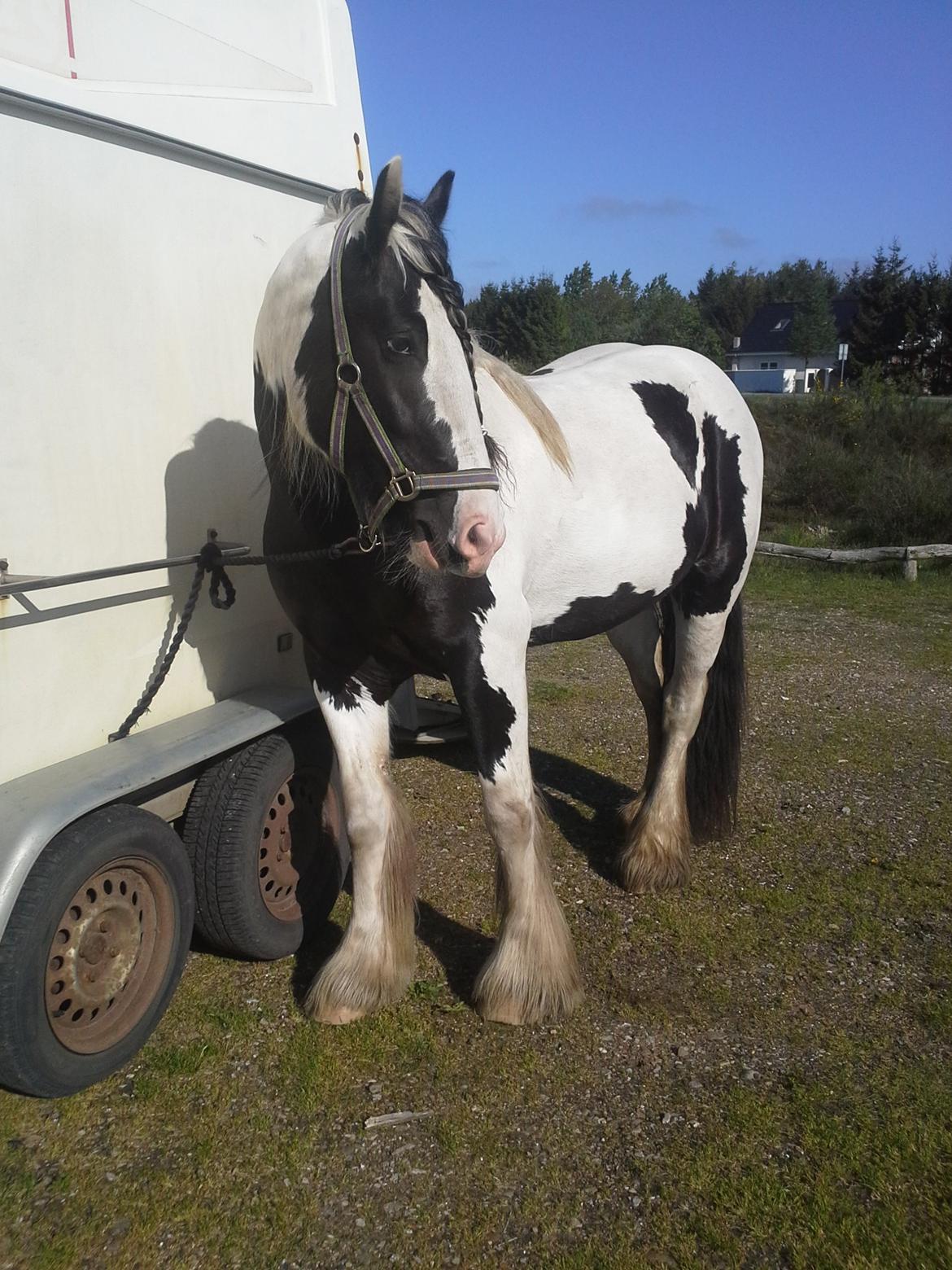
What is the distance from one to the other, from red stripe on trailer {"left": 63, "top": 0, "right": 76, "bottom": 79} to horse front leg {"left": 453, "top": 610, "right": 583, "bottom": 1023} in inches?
67.3

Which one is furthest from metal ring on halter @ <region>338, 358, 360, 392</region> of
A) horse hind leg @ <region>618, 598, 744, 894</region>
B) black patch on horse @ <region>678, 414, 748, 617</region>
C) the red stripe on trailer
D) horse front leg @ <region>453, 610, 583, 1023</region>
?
horse hind leg @ <region>618, 598, 744, 894</region>

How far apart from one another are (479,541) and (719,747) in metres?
2.17

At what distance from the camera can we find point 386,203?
1837mm

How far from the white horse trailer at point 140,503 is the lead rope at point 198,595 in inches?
1.3

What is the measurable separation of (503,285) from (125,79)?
103 feet

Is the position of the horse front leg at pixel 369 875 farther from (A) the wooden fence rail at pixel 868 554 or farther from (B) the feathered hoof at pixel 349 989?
(A) the wooden fence rail at pixel 868 554

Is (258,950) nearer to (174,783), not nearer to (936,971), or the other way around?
(174,783)

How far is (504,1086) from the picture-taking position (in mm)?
2391

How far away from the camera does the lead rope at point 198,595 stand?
2469mm

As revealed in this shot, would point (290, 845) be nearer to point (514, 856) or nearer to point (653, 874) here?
point (514, 856)

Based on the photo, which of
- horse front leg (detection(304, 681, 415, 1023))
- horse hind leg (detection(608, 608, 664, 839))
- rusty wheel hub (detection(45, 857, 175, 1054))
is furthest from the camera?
horse hind leg (detection(608, 608, 664, 839))

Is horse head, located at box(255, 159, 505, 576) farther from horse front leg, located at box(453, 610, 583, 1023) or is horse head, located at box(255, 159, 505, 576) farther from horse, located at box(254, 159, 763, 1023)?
horse front leg, located at box(453, 610, 583, 1023)

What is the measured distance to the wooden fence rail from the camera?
9.00m

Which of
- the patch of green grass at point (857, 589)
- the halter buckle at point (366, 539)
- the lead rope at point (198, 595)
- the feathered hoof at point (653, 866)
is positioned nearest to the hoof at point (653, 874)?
the feathered hoof at point (653, 866)
